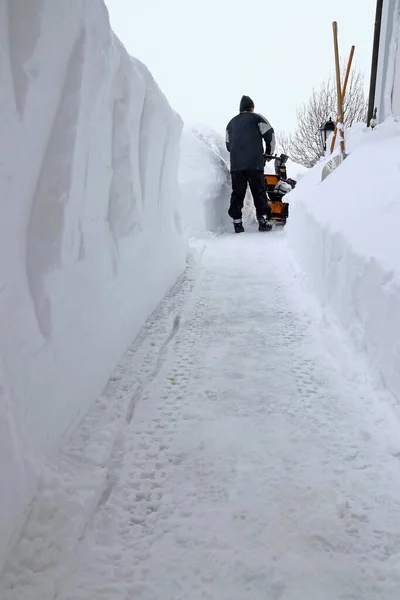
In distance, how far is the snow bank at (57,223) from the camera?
1.11 metres

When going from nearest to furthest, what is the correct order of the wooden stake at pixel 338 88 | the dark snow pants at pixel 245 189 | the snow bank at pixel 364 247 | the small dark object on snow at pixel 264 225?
the snow bank at pixel 364 247, the wooden stake at pixel 338 88, the dark snow pants at pixel 245 189, the small dark object on snow at pixel 264 225

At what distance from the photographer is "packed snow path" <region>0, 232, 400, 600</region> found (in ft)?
3.33

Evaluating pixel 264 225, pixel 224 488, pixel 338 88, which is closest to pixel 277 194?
pixel 264 225

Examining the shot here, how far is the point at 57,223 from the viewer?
136 cm

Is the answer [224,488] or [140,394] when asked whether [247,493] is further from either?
[140,394]

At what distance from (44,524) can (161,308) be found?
1.78 metres

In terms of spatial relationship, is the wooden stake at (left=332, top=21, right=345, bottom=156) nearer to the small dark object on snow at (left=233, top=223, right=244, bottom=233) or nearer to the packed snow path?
the small dark object on snow at (left=233, top=223, right=244, bottom=233)

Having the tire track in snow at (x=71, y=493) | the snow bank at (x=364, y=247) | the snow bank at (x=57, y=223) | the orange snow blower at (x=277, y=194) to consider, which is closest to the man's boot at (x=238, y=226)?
the orange snow blower at (x=277, y=194)

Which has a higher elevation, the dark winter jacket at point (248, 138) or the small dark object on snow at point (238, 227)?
the dark winter jacket at point (248, 138)

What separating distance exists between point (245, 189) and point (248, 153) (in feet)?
1.55

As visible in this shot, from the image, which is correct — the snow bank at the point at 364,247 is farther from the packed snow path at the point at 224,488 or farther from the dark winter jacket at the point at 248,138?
the dark winter jacket at the point at 248,138

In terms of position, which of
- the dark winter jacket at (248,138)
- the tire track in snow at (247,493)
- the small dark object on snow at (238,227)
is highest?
the dark winter jacket at (248,138)

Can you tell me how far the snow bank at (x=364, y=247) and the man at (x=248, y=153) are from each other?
214 centimetres

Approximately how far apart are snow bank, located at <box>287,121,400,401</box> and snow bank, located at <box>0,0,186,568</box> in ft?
3.60
